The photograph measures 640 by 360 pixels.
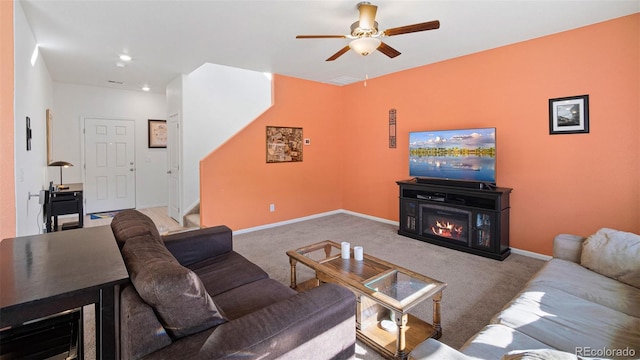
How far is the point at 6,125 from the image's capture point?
2.26 m

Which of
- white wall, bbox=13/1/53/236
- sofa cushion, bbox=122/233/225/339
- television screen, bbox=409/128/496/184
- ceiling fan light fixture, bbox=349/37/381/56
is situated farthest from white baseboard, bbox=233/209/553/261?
sofa cushion, bbox=122/233/225/339

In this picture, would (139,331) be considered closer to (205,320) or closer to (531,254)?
(205,320)

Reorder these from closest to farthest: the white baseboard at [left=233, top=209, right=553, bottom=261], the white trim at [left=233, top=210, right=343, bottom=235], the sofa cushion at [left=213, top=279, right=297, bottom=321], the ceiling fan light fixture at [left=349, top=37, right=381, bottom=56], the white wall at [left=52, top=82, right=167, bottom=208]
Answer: the sofa cushion at [left=213, top=279, right=297, bottom=321] → the ceiling fan light fixture at [left=349, top=37, right=381, bottom=56] → the white baseboard at [left=233, top=209, right=553, bottom=261] → the white trim at [left=233, top=210, right=343, bottom=235] → the white wall at [left=52, top=82, right=167, bottom=208]

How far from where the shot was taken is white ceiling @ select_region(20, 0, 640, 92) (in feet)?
9.00

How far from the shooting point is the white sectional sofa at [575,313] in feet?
4.62

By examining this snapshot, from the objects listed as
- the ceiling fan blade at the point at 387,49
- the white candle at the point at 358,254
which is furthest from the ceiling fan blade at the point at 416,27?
the white candle at the point at 358,254

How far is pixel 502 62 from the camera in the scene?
12.7 feet

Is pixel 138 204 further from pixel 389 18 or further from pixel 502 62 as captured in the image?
pixel 502 62

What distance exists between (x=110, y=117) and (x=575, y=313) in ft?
24.5

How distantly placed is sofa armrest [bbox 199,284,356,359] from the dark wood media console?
9.28ft

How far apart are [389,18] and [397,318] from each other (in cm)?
266

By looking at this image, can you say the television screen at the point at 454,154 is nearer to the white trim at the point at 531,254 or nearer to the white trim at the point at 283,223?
the white trim at the point at 531,254

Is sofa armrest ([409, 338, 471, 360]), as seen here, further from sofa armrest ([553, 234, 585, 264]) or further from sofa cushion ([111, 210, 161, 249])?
sofa armrest ([553, 234, 585, 264])
